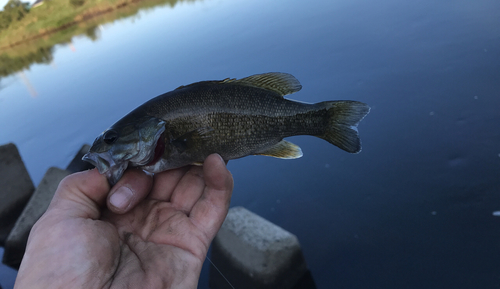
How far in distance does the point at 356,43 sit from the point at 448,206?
4670 millimetres

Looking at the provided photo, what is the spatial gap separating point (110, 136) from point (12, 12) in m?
44.1

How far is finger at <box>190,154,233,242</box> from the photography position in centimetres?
195

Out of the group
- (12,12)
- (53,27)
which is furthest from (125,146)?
(12,12)

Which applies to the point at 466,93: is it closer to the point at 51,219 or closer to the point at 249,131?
the point at 249,131

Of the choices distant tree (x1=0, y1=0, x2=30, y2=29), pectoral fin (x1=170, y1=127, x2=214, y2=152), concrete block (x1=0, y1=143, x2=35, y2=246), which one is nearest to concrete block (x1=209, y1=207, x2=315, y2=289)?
pectoral fin (x1=170, y1=127, x2=214, y2=152)

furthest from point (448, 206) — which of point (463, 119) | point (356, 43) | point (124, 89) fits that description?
point (124, 89)

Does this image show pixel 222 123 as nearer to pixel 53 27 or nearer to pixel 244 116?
pixel 244 116

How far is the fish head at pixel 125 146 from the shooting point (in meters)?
1.82

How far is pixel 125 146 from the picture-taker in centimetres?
185

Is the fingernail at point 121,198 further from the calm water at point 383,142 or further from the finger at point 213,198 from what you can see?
the calm water at point 383,142

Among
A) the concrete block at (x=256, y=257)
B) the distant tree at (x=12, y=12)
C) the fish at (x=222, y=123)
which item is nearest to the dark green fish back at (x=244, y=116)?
the fish at (x=222, y=123)

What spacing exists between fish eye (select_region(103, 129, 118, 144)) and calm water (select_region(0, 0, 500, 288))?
7.46 feet

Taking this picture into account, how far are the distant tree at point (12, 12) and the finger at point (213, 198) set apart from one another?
4129 centimetres

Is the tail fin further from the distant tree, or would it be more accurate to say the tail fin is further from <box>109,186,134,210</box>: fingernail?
the distant tree
